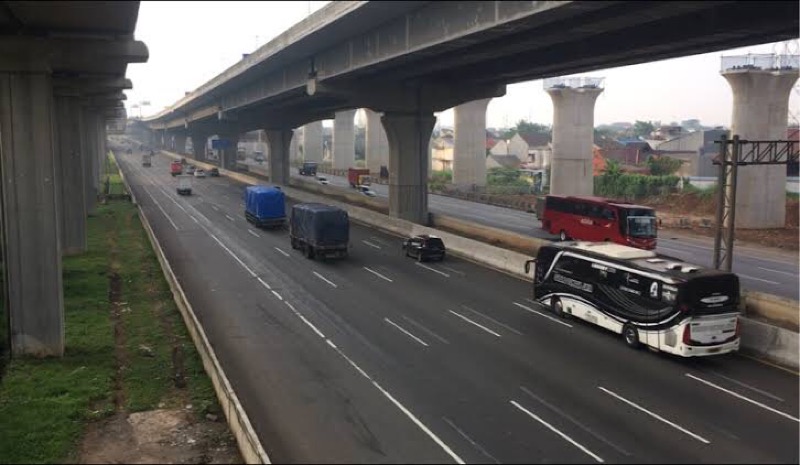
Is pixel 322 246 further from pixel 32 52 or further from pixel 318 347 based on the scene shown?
pixel 32 52

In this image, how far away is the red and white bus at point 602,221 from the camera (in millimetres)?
41875

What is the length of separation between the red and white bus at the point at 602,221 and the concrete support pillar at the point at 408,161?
10234mm

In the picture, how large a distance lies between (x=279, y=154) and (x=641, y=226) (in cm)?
6270

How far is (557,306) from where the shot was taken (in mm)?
27891

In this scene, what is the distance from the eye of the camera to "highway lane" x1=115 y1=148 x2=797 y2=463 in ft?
52.4

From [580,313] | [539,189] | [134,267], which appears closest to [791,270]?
[580,313]

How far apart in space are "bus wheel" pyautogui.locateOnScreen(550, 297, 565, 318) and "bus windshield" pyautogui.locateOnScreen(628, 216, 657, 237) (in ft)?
51.7

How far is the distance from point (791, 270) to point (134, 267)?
3849 cm

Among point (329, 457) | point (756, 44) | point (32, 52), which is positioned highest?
point (756, 44)

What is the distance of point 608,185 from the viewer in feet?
282

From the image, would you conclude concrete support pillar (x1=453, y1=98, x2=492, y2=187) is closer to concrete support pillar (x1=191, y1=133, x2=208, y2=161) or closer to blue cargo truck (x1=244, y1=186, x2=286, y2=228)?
blue cargo truck (x1=244, y1=186, x2=286, y2=228)

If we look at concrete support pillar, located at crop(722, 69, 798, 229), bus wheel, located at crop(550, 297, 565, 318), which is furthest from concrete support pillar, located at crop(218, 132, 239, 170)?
bus wheel, located at crop(550, 297, 565, 318)

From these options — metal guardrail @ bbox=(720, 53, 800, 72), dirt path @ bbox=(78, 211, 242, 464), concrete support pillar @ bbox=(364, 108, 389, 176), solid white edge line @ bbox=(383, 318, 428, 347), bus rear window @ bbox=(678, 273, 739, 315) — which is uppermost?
metal guardrail @ bbox=(720, 53, 800, 72)

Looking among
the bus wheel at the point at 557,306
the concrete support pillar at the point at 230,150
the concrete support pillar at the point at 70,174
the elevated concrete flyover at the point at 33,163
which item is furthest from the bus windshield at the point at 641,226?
the concrete support pillar at the point at 230,150
